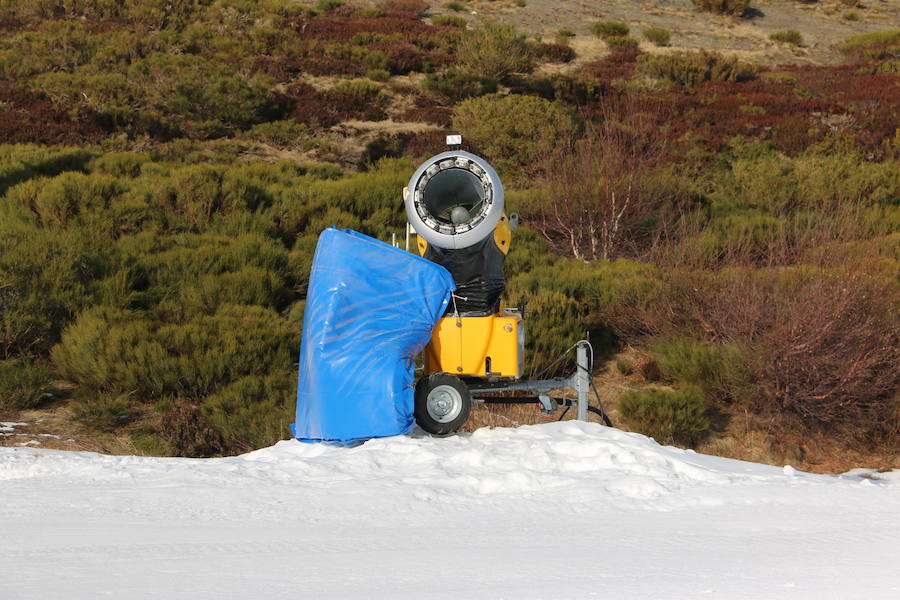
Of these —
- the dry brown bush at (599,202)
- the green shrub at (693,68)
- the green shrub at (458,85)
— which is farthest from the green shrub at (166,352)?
the green shrub at (693,68)

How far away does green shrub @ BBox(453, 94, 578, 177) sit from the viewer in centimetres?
1608

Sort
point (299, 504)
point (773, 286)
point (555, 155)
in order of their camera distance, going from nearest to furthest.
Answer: point (299, 504) < point (773, 286) < point (555, 155)

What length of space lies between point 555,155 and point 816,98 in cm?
1376

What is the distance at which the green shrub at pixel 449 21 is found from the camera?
30.7m

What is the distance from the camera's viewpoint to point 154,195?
11273mm

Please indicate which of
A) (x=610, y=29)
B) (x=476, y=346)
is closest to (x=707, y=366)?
(x=476, y=346)

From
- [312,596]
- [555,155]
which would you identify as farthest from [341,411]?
[555,155]

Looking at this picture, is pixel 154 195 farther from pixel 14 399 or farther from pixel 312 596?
pixel 312 596

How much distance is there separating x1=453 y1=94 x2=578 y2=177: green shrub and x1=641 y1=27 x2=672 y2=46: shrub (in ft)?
48.3

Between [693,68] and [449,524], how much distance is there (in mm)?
24913

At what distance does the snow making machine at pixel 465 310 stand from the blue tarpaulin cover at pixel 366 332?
0.56 feet

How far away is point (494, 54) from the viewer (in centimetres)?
2270

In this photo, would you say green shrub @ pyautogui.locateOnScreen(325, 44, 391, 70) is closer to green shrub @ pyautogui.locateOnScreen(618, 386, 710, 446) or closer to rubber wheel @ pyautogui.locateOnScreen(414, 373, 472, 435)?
green shrub @ pyautogui.locateOnScreen(618, 386, 710, 446)

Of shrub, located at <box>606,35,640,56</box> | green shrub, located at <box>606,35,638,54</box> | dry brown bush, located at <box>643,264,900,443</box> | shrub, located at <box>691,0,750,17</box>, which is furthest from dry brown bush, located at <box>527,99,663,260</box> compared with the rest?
shrub, located at <box>691,0,750,17</box>
